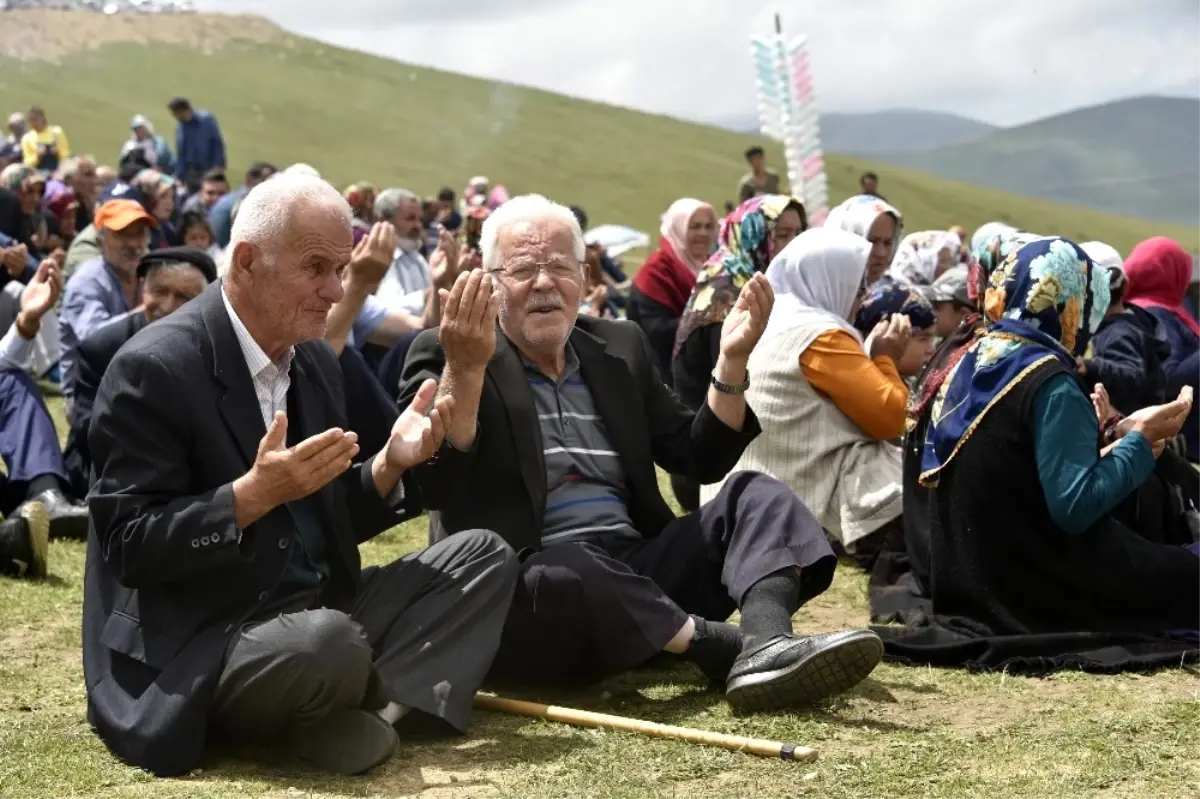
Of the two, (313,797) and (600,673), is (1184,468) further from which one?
(313,797)

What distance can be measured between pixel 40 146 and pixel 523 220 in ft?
63.6

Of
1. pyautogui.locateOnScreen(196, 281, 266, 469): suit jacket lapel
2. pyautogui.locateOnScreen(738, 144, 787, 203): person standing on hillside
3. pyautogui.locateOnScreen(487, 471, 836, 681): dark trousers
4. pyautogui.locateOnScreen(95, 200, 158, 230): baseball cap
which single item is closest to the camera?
pyautogui.locateOnScreen(196, 281, 266, 469): suit jacket lapel

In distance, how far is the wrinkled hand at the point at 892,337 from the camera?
671cm

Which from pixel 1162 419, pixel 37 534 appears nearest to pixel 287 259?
pixel 1162 419

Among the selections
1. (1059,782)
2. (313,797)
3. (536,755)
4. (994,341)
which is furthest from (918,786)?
(994,341)

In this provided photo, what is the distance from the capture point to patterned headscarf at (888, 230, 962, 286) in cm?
954

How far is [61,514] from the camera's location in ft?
24.6

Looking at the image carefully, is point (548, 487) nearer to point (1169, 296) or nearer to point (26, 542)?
point (26, 542)

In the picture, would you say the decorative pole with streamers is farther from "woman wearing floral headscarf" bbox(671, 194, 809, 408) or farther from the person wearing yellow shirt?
"woman wearing floral headscarf" bbox(671, 194, 809, 408)

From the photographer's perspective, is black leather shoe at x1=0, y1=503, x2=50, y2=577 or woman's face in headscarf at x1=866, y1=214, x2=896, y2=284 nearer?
black leather shoe at x1=0, y1=503, x2=50, y2=577

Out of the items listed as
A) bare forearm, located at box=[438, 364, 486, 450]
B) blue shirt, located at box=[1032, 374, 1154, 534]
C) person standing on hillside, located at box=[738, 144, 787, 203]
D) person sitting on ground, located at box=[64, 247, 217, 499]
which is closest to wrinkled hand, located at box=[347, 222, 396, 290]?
person sitting on ground, located at box=[64, 247, 217, 499]

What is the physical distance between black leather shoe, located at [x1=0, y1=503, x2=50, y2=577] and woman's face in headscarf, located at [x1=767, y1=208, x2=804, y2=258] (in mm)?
3578

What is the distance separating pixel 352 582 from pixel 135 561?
27.3 inches

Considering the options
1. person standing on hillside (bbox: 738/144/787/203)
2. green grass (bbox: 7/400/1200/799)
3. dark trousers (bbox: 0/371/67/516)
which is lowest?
green grass (bbox: 7/400/1200/799)
